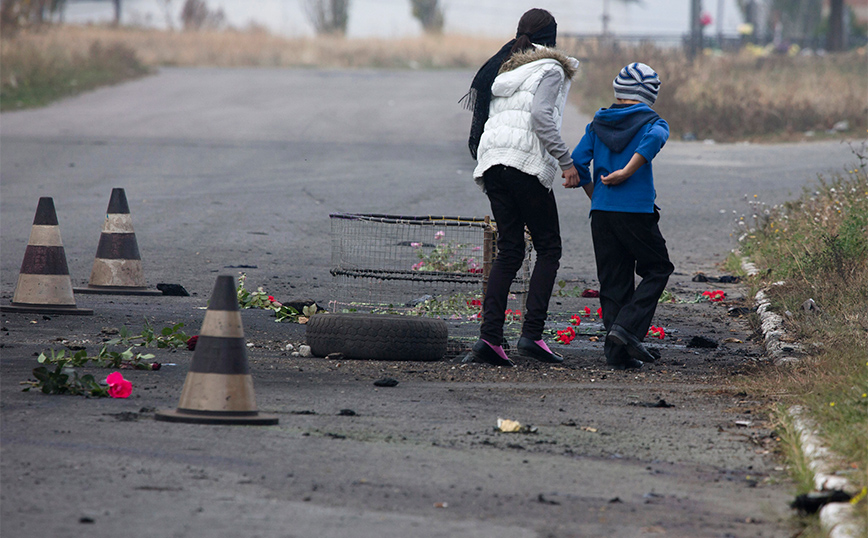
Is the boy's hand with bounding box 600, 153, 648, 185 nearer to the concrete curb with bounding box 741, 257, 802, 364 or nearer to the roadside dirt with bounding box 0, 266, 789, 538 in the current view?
the roadside dirt with bounding box 0, 266, 789, 538

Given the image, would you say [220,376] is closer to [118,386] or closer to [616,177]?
[118,386]

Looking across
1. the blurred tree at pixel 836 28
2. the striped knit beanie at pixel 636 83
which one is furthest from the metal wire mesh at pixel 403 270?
the blurred tree at pixel 836 28

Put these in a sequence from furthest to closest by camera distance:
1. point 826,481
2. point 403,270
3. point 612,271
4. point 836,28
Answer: point 836,28, point 403,270, point 612,271, point 826,481

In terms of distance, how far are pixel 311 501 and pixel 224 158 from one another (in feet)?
53.9

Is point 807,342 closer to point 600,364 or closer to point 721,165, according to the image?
point 600,364

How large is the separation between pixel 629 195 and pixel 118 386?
3128 mm

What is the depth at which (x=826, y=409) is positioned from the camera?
185 inches

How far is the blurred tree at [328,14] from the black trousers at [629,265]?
6357 centimetres

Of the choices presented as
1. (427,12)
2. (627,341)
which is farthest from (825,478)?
(427,12)

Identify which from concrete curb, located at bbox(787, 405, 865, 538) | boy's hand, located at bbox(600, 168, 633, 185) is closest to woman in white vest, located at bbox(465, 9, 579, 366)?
boy's hand, located at bbox(600, 168, 633, 185)

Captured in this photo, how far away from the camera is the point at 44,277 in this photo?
7.96m

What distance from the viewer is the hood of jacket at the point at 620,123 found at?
6.65 metres

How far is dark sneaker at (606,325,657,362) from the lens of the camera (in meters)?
6.55

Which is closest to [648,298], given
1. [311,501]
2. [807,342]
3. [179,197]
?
[807,342]
